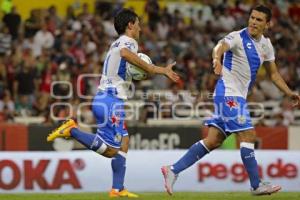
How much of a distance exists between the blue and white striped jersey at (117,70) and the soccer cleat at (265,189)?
2068 millimetres

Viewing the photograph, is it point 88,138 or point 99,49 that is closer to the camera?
point 88,138

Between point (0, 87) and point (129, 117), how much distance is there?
3.15m

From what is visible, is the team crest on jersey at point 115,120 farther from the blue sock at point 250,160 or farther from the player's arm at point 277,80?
the player's arm at point 277,80

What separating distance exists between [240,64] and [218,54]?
757 mm

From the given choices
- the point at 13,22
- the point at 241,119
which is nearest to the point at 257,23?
the point at 241,119

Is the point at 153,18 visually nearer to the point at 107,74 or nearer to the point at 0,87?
the point at 0,87

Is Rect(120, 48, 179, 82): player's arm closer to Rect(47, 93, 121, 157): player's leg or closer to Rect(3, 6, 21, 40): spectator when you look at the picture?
Rect(47, 93, 121, 157): player's leg

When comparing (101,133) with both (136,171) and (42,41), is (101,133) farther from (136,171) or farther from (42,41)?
(42,41)

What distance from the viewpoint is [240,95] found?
12.6 m

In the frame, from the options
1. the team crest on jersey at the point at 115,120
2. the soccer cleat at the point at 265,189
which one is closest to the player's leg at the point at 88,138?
the team crest on jersey at the point at 115,120

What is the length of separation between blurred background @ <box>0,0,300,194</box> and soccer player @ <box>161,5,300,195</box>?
7.12 m

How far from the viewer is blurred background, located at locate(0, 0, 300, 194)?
20578mm

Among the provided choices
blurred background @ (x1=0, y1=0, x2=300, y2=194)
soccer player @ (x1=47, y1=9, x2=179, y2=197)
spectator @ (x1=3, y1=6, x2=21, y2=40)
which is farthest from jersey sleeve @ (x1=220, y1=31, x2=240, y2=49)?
spectator @ (x1=3, y1=6, x2=21, y2=40)

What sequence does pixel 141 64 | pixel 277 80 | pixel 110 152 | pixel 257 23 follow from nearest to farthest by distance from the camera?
pixel 141 64 → pixel 110 152 → pixel 257 23 → pixel 277 80
